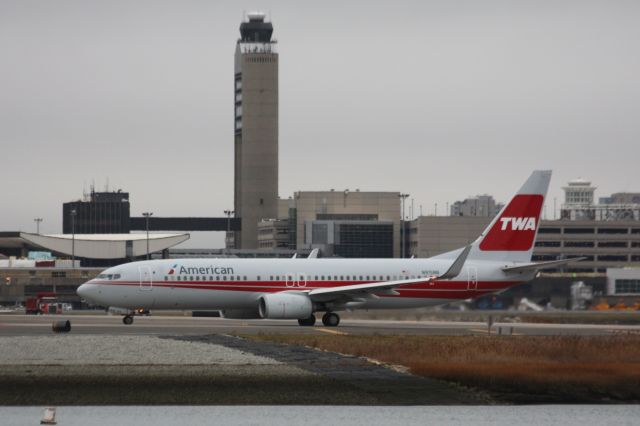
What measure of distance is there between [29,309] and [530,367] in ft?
206

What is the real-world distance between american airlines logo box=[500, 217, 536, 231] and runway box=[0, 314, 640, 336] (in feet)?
18.4

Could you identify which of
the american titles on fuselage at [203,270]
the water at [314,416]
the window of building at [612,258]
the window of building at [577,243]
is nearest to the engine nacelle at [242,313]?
the american titles on fuselage at [203,270]

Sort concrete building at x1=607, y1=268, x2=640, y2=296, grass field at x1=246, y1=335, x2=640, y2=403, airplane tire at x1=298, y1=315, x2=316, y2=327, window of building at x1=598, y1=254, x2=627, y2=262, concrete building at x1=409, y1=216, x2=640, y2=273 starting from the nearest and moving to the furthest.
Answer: grass field at x1=246, y1=335, x2=640, y2=403 < airplane tire at x1=298, y1=315, x2=316, y2=327 < concrete building at x1=607, y1=268, x2=640, y2=296 < concrete building at x1=409, y1=216, x2=640, y2=273 < window of building at x1=598, y1=254, x2=627, y2=262

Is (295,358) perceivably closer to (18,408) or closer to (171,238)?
(18,408)

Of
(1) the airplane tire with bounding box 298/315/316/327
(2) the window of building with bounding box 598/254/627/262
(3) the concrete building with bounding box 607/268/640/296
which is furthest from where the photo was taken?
(2) the window of building with bounding box 598/254/627/262

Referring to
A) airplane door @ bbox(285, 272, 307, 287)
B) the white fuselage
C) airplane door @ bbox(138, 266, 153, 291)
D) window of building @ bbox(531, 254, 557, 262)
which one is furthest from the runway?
window of building @ bbox(531, 254, 557, 262)

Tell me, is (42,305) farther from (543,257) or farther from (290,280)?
(543,257)

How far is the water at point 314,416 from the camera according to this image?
3594cm

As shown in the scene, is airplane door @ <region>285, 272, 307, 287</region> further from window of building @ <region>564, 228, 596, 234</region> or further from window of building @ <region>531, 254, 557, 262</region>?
window of building @ <region>564, 228, 596, 234</region>

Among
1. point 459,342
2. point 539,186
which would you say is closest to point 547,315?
point 539,186

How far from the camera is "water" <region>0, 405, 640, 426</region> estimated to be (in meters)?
35.9

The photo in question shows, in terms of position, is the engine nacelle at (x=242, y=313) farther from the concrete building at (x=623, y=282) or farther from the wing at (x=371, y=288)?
the concrete building at (x=623, y=282)

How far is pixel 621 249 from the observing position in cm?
19325

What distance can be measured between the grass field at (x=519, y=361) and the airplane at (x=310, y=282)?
11855mm
